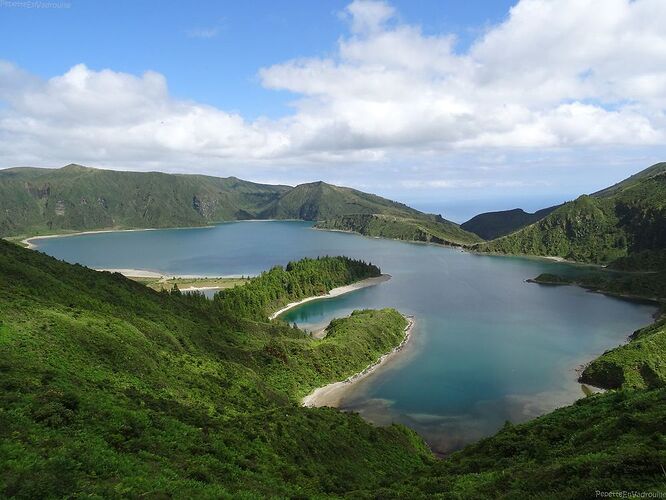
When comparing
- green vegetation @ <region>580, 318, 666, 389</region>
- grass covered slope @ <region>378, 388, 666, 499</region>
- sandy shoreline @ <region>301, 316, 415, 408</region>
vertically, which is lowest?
sandy shoreline @ <region>301, 316, 415, 408</region>

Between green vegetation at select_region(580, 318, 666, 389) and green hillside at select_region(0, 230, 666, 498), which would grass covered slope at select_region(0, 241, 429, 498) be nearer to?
green hillside at select_region(0, 230, 666, 498)

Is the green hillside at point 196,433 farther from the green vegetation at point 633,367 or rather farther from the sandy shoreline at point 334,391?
the green vegetation at point 633,367

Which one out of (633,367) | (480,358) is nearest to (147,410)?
(633,367)

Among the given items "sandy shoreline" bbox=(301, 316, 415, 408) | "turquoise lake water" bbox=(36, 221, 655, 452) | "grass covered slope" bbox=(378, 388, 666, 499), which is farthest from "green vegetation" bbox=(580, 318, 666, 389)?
"grass covered slope" bbox=(378, 388, 666, 499)

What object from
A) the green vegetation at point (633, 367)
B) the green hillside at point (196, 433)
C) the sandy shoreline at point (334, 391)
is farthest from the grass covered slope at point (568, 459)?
the green vegetation at point (633, 367)

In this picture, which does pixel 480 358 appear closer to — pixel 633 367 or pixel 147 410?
pixel 633 367

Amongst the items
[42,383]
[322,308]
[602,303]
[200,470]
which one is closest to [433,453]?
[200,470]

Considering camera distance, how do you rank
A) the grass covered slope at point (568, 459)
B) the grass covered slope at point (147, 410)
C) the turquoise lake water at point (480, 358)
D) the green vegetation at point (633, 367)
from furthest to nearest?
1. the green vegetation at point (633, 367)
2. the turquoise lake water at point (480, 358)
3. the grass covered slope at point (147, 410)
4. the grass covered slope at point (568, 459)
